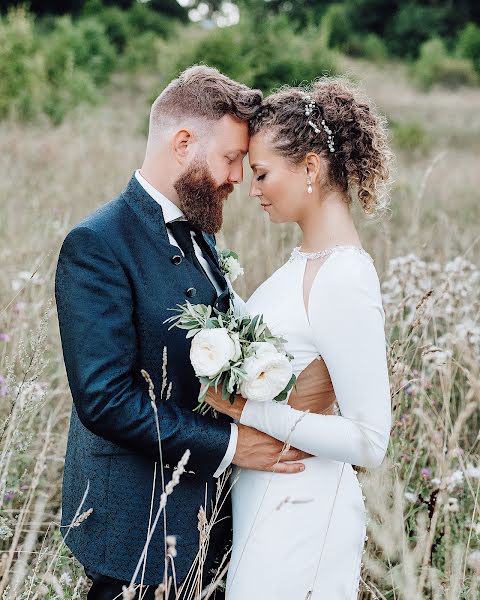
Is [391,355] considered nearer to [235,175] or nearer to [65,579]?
[235,175]

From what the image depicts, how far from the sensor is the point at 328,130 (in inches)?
88.3

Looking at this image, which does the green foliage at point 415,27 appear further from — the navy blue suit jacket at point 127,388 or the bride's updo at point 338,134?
the navy blue suit jacket at point 127,388

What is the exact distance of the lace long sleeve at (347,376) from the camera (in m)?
1.93

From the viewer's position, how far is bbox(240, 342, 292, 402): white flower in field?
72.8 inches

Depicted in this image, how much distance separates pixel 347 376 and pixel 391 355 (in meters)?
0.82

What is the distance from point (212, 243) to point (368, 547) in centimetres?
136

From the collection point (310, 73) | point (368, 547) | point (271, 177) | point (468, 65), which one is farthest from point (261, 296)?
point (468, 65)

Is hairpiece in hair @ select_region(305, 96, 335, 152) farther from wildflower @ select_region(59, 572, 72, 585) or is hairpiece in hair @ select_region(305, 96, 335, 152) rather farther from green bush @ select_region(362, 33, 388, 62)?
green bush @ select_region(362, 33, 388, 62)

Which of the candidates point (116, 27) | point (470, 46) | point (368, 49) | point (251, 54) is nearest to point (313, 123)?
point (251, 54)

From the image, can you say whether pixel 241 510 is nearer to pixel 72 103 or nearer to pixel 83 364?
pixel 83 364

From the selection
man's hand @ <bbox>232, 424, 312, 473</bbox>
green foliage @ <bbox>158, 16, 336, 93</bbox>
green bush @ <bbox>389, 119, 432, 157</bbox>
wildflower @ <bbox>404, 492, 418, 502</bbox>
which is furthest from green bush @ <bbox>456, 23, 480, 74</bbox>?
man's hand @ <bbox>232, 424, 312, 473</bbox>

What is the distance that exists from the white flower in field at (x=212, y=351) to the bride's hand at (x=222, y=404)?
0.56ft

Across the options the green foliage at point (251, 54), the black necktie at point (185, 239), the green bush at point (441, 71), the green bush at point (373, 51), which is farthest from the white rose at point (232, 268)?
the green bush at point (373, 51)

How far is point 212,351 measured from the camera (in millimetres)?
1854
